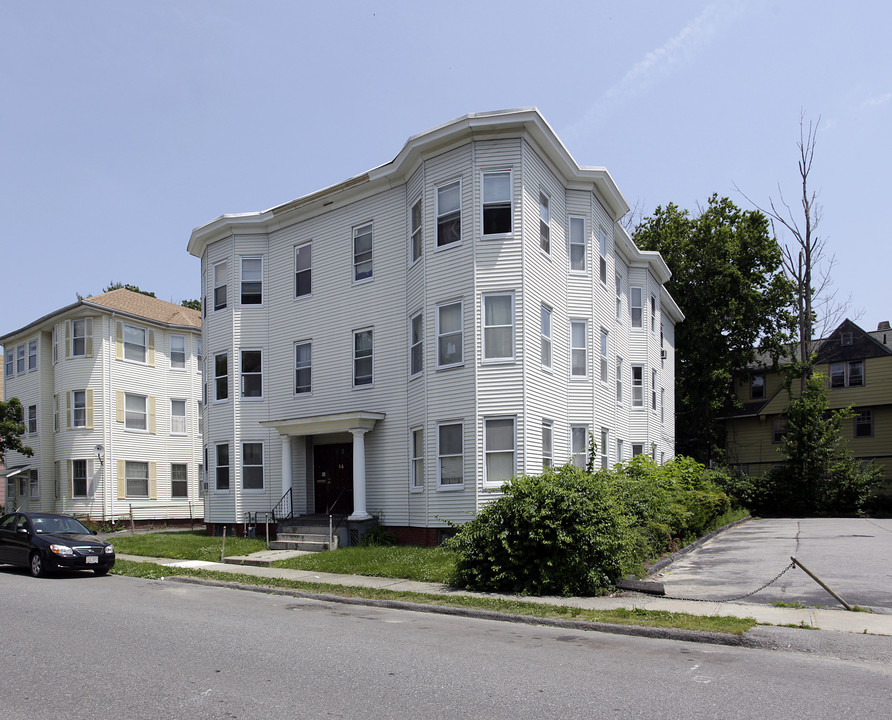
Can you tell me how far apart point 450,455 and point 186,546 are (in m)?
8.15

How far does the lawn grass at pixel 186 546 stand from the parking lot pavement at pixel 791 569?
36.0 feet

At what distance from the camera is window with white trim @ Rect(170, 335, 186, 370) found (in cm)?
3706

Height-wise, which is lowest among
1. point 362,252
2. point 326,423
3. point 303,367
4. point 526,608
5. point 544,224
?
point 526,608

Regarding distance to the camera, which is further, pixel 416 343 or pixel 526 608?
pixel 416 343

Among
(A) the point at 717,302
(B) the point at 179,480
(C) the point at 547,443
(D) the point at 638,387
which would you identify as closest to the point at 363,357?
(C) the point at 547,443

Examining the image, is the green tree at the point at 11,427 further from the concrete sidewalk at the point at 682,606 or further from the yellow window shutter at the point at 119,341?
the concrete sidewalk at the point at 682,606

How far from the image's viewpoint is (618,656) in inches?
328

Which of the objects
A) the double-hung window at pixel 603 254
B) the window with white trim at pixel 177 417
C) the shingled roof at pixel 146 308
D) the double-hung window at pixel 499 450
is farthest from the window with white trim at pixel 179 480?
the double-hung window at pixel 603 254

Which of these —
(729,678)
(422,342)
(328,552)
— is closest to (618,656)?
(729,678)

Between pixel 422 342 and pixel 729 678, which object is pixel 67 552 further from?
pixel 729 678

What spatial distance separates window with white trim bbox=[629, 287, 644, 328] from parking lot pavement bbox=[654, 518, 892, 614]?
9.32 m

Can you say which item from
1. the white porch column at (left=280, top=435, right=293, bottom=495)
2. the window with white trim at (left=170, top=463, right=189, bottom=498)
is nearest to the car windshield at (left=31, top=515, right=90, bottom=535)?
the white porch column at (left=280, top=435, right=293, bottom=495)

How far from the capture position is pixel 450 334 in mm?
19172

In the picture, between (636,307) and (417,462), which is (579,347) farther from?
(636,307)
